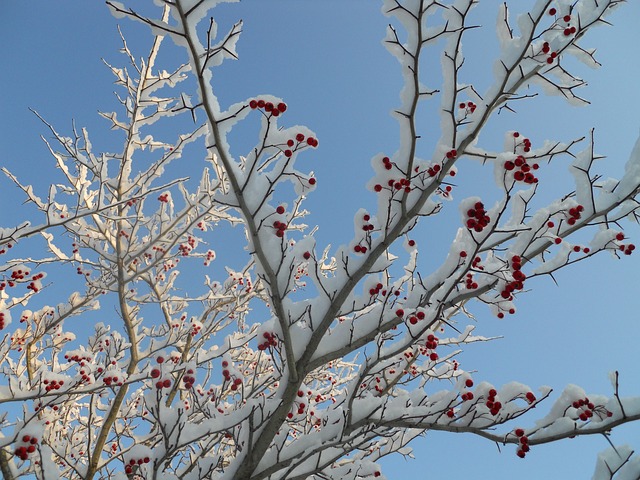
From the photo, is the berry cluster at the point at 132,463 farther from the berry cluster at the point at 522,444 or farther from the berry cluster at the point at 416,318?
the berry cluster at the point at 522,444

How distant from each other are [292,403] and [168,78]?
14.9ft

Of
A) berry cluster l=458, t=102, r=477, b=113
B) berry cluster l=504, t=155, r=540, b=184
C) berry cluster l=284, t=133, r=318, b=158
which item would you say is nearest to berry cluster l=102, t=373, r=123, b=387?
berry cluster l=284, t=133, r=318, b=158

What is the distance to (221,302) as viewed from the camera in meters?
6.93

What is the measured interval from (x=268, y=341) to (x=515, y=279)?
5.75ft

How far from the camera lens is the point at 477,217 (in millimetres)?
2545

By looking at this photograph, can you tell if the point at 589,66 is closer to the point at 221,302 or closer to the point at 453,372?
the point at 453,372

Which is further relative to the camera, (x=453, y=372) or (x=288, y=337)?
(x=453, y=372)

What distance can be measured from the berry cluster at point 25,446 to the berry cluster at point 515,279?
3335mm

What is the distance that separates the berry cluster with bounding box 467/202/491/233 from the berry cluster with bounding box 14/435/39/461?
3.25m

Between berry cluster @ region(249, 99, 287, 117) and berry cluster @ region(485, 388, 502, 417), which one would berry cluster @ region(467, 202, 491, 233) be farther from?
berry cluster @ region(249, 99, 287, 117)

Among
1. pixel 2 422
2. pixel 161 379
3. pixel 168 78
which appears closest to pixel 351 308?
pixel 161 379

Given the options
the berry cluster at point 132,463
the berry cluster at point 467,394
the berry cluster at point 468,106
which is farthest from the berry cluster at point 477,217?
the berry cluster at point 132,463

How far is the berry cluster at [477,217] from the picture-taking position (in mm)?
2529

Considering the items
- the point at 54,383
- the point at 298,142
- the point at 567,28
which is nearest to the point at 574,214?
the point at 567,28
